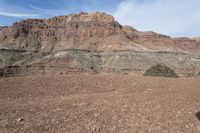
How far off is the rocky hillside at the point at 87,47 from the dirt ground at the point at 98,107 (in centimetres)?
4482

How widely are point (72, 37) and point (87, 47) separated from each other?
47.0 feet

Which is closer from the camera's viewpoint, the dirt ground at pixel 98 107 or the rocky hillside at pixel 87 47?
the dirt ground at pixel 98 107

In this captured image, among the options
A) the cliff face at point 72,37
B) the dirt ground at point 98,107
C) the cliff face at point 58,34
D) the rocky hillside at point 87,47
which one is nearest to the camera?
the dirt ground at point 98,107

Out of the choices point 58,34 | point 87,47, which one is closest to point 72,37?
point 58,34

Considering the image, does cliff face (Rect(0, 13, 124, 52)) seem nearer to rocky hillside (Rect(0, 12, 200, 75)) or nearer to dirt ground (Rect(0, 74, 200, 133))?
rocky hillside (Rect(0, 12, 200, 75))

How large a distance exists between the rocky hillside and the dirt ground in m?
44.8

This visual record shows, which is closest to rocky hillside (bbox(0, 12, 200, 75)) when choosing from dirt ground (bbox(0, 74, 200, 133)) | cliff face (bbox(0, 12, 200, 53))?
cliff face (bbox(0, 12, 200, 53))

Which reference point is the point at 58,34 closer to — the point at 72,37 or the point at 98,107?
the point at 72,37

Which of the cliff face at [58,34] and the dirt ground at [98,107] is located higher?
the cliff face at [58,34]

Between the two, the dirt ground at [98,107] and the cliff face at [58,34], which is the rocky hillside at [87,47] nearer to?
the cliff face at [58,34]

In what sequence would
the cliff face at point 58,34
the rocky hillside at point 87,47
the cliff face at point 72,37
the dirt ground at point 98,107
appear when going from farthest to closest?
the cliff face at point 58,34 < the cliff face at point 72,37 < the rocky hillside at point 87,47 < the dirt ground at point 98,107

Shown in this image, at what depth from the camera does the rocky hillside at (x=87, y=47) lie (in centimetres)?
7294

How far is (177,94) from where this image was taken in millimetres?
8906

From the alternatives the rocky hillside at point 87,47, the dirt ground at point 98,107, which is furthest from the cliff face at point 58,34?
the dirt ground at point 98,107
